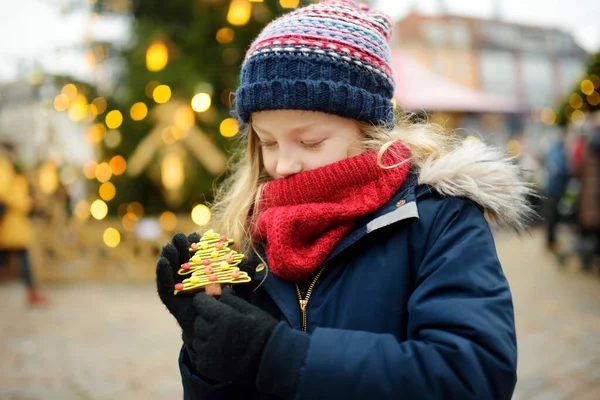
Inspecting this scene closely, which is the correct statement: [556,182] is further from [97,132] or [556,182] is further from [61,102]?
[61,102]

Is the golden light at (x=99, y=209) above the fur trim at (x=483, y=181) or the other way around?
the other way around

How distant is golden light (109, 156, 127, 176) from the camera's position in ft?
21.2

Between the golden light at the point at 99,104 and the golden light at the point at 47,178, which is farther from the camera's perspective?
the golden light at the point at 47,178

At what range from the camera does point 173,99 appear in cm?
594

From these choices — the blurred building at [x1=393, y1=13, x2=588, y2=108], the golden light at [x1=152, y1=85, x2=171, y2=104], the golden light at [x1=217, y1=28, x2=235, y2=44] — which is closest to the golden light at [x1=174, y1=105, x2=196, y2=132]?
the golden light at [x1=152, y1=85, x2=171, y2=104]

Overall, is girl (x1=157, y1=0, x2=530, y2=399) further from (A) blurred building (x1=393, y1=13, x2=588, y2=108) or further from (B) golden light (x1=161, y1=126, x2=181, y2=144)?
(A) blurred building (x1=393, y1=13, x2=588, y2=108)

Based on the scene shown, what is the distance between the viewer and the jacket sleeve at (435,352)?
0.99 meters

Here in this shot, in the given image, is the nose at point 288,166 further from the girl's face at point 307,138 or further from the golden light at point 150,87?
the golden light at point 150,87

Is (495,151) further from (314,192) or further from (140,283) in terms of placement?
(140,283)

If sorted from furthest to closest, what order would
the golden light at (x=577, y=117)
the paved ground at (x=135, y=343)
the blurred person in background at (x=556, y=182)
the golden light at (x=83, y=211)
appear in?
1. the golden light at (x=577, y=117)
2. the blurred person in background at (x=556, y=182)
3. the golden light at (x=83, y=211)
4. the paved ground at (x=135, y=343)

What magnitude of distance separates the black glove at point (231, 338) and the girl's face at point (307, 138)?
394mm

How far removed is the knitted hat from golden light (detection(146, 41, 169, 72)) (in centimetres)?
484

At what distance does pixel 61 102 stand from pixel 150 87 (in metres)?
1.14

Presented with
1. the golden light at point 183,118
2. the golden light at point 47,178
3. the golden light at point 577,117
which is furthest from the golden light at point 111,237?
the golden light at point 577,117
